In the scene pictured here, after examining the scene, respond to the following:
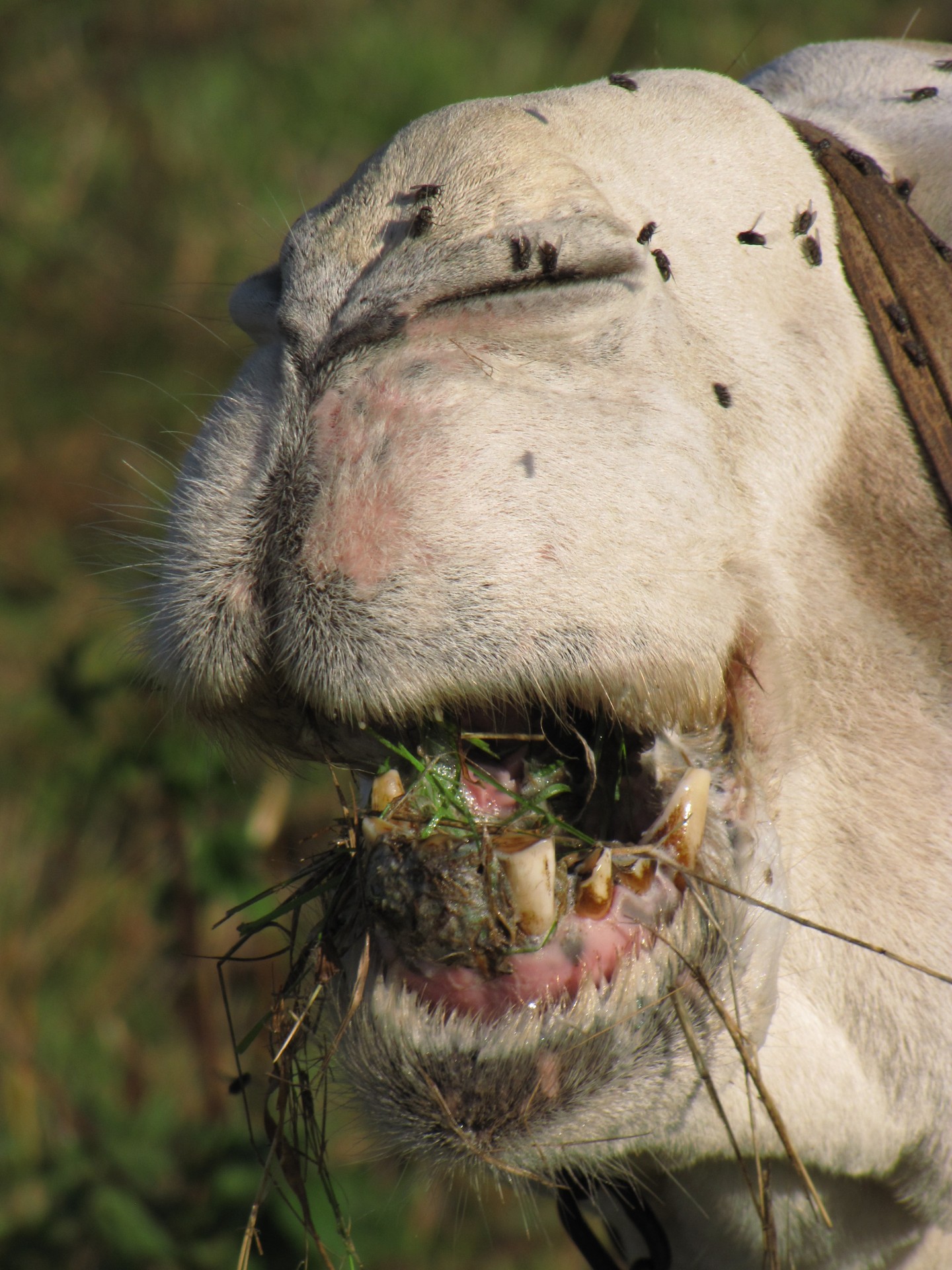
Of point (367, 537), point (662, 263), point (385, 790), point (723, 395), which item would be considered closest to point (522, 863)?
point (385, 790)

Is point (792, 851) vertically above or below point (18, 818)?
above

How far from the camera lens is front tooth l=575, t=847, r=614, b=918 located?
153 centimetres

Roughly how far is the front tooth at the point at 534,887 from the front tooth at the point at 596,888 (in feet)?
0.11

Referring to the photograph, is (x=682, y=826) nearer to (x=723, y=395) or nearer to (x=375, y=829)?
(x=375, y=829)

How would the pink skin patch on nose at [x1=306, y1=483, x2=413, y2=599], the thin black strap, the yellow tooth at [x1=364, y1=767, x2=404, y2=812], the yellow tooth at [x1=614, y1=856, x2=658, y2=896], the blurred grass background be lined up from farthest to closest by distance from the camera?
the blurred grass background < the thin black strap < the yellow tooth at [x1=364, y1=767, x2=404, y2=812] < the yellow tooth at [x1=614, y1=856, x2=658, y2=896] < the pink skin patch on nose at [x1=306, y1=483, x2=413, y2=599]

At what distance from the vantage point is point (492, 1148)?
1.59 meters

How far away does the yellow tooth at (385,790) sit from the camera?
1.67 metres

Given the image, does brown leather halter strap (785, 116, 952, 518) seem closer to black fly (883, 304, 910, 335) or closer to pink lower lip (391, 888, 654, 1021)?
black fly (883, 304, 910, 335)

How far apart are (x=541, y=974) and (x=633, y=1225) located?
33.4 inches

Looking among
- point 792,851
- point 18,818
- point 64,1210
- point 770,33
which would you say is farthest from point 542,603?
point 770,33

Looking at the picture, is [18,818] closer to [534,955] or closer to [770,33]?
[534,955]

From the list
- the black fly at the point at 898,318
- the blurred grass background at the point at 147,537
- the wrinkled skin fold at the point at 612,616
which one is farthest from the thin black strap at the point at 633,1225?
the black fly at the point at 898,318

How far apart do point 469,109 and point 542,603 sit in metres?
0.64

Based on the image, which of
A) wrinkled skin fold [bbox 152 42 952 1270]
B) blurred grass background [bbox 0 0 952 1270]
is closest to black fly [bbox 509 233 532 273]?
wrinkled skin fold [bbox 152 42 952 1270]
